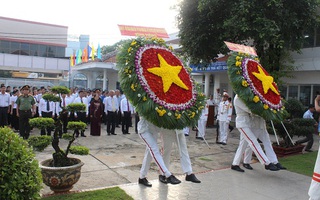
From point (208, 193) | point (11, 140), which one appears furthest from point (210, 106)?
point (11, 140)

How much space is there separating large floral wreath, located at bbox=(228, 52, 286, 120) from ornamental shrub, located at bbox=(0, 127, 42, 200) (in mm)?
4191

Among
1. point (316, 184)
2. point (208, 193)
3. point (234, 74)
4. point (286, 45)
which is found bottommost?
point (208, 193)

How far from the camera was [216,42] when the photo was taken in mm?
11750

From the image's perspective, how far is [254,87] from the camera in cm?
611

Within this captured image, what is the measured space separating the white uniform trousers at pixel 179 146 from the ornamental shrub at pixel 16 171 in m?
2.29

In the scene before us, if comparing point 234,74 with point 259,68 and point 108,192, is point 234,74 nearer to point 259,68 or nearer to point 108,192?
point 259,68

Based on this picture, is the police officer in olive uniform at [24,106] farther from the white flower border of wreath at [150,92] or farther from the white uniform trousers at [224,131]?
the white uniform trousers at [224,131]

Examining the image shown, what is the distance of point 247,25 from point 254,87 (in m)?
4.45

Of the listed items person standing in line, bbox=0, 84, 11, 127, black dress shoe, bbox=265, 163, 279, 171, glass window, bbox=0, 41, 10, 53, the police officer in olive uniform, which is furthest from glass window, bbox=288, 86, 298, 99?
glass window, bbox=0, 41, 10, 53

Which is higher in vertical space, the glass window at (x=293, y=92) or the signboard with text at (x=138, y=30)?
the signboard with text at (x=138, y=30)

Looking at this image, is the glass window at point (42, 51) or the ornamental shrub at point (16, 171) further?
the glass window at point (42, 51)

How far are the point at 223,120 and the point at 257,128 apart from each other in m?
3.85

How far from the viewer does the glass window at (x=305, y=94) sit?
46.5ft

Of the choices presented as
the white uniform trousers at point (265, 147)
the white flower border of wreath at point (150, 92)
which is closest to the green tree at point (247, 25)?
the white uniform trousers at point (265, 147)
